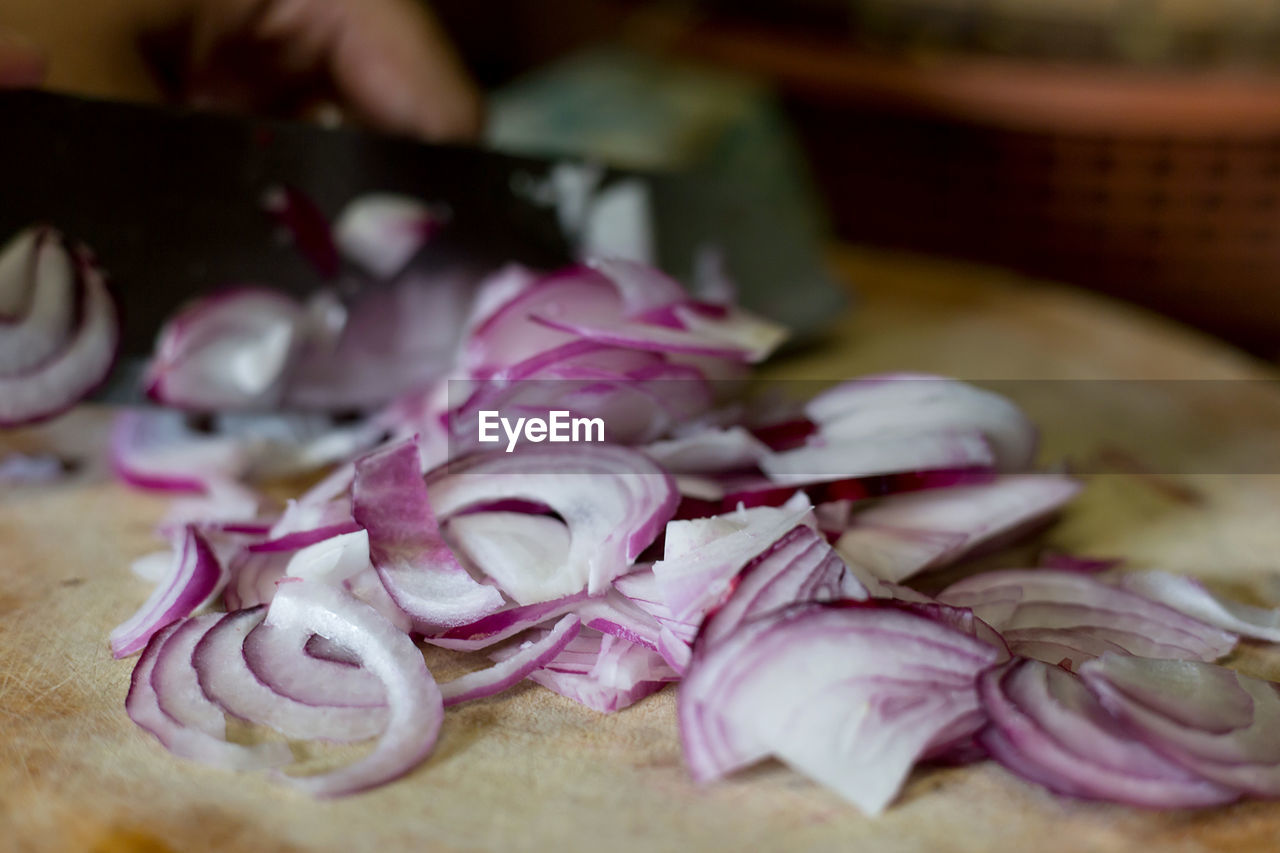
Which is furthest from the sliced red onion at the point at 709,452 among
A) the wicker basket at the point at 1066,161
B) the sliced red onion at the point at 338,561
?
the wicker basket at the point at 1066,161

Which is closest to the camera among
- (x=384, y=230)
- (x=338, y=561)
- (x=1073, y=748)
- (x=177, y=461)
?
(x=1073, y=748)

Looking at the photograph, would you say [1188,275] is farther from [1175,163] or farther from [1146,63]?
[1146,63]

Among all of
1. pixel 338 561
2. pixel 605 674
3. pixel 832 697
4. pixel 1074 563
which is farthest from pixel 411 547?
pixel 1074 563

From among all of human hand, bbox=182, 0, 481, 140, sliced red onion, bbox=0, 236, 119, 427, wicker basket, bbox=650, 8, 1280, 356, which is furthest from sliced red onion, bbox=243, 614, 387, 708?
wicker basket, bbox=650, 8, 1280, 356

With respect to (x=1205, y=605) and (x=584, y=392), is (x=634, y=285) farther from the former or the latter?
(x=1205, y=605)

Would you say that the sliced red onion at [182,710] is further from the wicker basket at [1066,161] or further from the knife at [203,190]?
the wicker basket at [1066,161]

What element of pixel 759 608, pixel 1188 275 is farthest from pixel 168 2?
pixel 1188 275

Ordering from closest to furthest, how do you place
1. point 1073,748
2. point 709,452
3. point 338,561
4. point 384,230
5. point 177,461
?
point 1073,748 < point 338,561 < point 709,452 < point 177,461 < point 384,230
